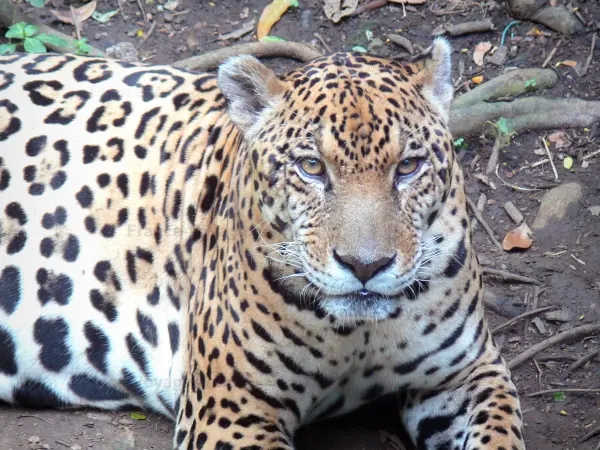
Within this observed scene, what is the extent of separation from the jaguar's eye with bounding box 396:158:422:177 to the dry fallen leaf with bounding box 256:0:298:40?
5429 millimetres

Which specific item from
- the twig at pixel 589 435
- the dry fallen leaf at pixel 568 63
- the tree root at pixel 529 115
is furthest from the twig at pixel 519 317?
the dry fallen leaf at pixel 568 63

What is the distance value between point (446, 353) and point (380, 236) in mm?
1470

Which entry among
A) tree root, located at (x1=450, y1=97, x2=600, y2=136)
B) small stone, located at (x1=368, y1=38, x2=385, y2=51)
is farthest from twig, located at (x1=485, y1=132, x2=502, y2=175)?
small stone, located at (x1=368, y1=38, x2=385, y2=51)

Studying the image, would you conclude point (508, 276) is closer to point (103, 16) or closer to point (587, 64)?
point (587, 64)

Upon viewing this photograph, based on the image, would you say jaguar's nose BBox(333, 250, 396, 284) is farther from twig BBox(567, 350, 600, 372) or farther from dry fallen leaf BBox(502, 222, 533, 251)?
dry fallen leaf BBox(502, 222, 533, 251)

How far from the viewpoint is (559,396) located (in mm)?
7180

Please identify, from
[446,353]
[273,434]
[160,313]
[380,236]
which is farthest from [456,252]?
[160,313]

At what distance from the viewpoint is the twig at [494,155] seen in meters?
9.22

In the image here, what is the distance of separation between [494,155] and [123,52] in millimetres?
3968

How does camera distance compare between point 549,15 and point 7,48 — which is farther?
point 549,15

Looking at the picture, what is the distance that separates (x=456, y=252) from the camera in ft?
19.4

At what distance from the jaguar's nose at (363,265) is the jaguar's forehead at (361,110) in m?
0.52

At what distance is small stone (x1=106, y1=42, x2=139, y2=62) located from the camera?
33.4ft

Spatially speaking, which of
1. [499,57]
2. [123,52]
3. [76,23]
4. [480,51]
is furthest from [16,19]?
[499,57]
